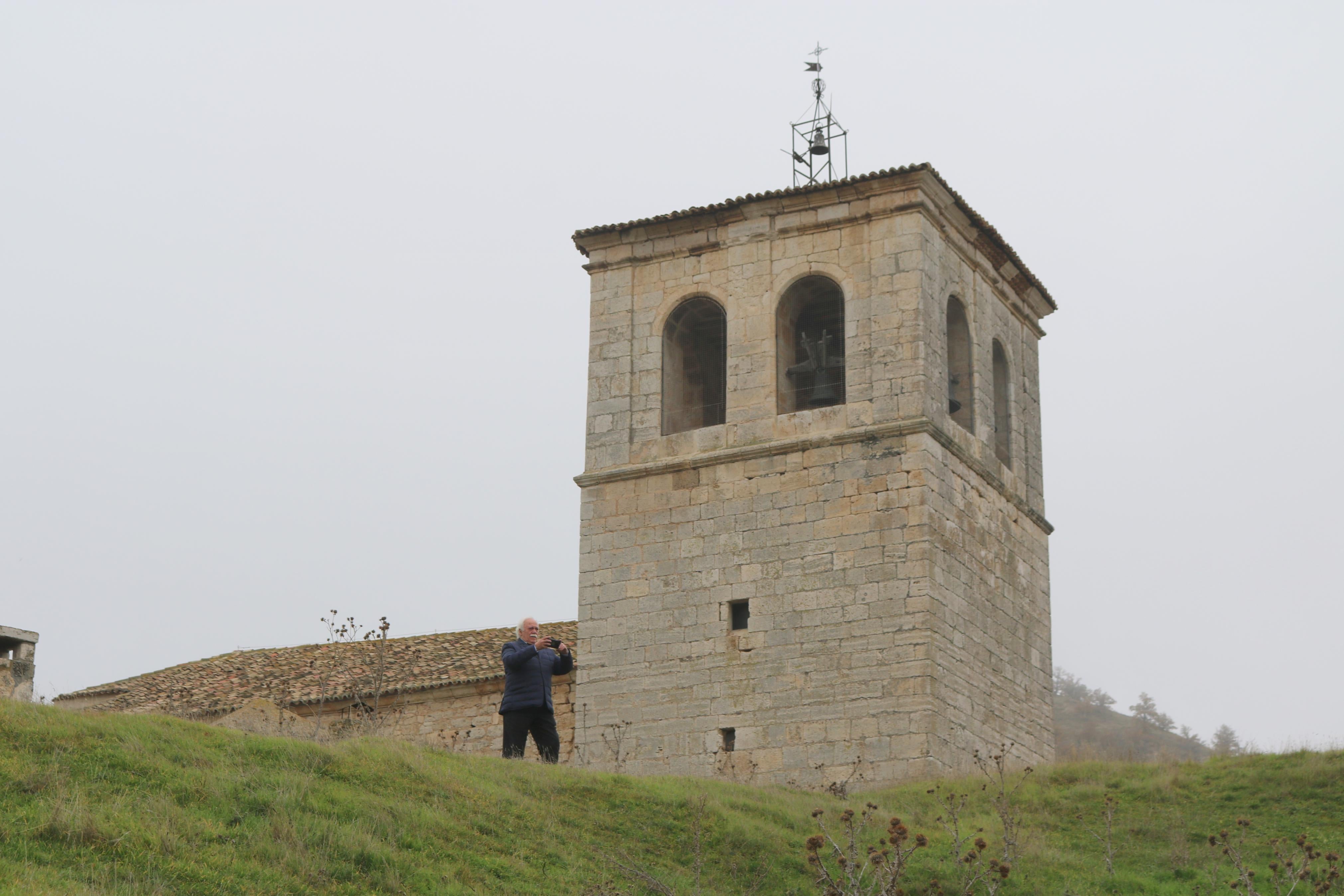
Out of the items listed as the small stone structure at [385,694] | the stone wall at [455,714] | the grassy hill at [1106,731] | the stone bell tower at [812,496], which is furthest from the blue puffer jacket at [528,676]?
the grassy hill at [1106,731]

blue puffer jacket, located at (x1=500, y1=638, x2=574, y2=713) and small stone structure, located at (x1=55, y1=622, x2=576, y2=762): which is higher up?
small stone structure, located at (x1=55, y1=622, x2=576, y2=762)

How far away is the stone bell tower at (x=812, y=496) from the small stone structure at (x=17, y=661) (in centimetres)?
653

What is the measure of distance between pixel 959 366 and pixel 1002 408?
1215 mm

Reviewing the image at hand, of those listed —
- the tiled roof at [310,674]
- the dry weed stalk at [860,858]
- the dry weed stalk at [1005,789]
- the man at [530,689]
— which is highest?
the tiled roof at [310,674]

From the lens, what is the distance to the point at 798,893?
45.6 ft

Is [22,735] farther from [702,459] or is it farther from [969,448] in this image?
[969,448]

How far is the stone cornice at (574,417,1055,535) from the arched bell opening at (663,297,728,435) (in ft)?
2.20

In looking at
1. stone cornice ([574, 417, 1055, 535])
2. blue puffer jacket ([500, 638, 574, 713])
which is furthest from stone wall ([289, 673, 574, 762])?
blue puffer jacket ([500, 638, 574, 713])

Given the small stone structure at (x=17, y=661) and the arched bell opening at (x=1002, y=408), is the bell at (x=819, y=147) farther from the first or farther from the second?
the small stone structure at (x=17, y=661)

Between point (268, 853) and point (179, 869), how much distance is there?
0.75 meters

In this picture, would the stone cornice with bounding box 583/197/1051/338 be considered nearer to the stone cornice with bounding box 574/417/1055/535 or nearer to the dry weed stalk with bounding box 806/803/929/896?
the stone cornice with bounding box 574/417/1055/535

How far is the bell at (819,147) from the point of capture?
24.7 metres

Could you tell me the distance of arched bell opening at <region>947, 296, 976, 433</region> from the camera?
861 inches

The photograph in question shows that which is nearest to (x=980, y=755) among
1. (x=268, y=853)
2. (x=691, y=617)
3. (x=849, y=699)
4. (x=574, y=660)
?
(x=849, y=699)
